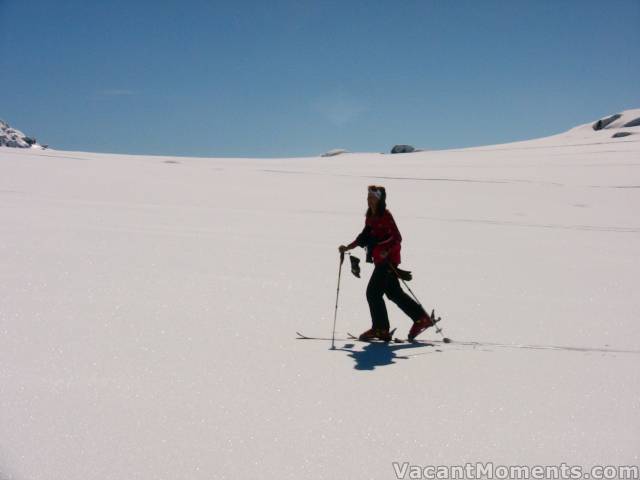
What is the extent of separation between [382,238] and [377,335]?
0.92 metres

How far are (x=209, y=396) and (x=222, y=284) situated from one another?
10.2 feet

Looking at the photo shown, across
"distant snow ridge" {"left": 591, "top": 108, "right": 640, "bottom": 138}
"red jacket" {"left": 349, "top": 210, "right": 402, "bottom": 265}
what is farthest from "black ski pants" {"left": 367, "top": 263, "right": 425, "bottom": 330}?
"distant snow ridge" {"left": 591, "top": 108, "right": 640, "bottom": 138}

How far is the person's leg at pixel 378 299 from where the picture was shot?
17.4 feet

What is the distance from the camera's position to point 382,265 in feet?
17.4

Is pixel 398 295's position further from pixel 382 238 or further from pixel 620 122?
pixel 620 122

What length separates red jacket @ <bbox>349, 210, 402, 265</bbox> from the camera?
207 inches

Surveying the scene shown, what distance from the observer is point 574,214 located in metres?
13.8

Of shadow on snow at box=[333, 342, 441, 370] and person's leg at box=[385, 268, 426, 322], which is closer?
shadow on snow at box=[333, 342, 441, 370]

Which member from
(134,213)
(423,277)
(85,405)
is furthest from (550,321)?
(134,213)

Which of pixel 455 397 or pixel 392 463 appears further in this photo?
pixel 455 397

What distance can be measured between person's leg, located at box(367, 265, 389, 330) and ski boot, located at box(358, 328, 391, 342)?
1.6 inches

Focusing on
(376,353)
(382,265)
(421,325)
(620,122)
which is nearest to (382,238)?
(382,265)

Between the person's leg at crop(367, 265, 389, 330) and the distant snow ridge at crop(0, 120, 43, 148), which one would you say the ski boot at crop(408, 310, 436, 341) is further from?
the distant snow ridge at crop(0, 120, 43, 148)

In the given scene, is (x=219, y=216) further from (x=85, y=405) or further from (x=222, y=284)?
(x=85, y=405)
